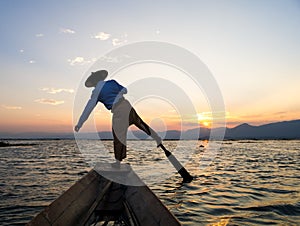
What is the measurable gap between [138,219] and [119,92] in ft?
9.11

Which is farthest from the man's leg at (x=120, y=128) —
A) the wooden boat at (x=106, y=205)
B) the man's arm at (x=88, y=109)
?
the man's arm at (x=88, y=109)

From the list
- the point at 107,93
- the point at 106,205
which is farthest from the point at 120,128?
the point at 106,205

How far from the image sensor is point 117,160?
561cm

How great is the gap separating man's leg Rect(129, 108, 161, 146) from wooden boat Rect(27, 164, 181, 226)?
3.62ft

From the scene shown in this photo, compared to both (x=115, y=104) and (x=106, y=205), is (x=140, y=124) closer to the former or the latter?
(x=115, y=104)

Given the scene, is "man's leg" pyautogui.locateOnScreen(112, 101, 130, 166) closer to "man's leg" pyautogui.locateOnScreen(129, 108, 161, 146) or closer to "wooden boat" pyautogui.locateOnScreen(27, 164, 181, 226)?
"man's leg" pyautogui.locateOnScreen(129, 108, 161, 146)

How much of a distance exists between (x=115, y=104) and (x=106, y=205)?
2.05 metres

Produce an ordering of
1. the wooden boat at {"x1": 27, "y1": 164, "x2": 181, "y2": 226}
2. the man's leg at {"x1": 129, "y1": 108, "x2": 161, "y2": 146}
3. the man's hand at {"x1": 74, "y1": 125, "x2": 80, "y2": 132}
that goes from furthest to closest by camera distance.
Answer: the man's leg at {"x1": 129, "y1": 108, "x2": 161, "y2": 146} → the man's hand at {"x1": 74, "y1": 125, "x2": 80, "y2": 132} → the wooden boat at {"x1": 27, "y1": 164, "x2": 181, "y2": 226}

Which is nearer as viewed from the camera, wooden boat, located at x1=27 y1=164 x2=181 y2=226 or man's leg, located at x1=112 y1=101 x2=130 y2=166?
wooden boat, located at x1=27 y1=164 x2=181 y2=226

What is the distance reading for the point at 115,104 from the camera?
5621mm

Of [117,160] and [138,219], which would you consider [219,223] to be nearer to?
[117,160]

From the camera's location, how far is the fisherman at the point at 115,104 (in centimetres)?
556

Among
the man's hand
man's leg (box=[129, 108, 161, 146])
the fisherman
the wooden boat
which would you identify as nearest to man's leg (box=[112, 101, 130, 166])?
the fisherman

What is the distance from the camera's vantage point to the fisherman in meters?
5.56
